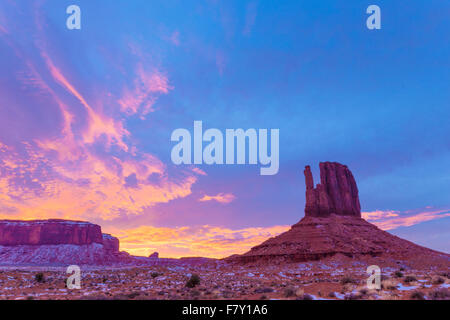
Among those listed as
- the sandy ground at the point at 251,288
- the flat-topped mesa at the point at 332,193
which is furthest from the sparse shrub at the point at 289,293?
the flat-topped mesa at the point at 332,193

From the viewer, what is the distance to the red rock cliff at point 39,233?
527ft

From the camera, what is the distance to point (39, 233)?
162 m

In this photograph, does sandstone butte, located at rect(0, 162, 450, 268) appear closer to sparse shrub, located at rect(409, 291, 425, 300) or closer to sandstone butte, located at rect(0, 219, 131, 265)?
sandstone butte, located at rect(0, 219, 131, 265)

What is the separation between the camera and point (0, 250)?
151875 millimetres

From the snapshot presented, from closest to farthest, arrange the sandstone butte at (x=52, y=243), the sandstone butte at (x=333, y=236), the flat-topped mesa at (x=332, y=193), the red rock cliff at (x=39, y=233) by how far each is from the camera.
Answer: the sandstone butte at (x=333, y=236), the flat-topped mesa at (x=332, y=193), the sandstone butte at (x=52, y=243), the red rock cliff at (x=39, y=233)

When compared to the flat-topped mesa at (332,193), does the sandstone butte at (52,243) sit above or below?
below

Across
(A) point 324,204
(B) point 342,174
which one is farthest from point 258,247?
(B) point 342,174

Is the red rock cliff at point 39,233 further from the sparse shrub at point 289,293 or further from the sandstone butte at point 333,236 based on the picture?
the sparse shrub at point 289,293

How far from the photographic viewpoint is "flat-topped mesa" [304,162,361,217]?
303 feet

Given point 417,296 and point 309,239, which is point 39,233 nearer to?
point 309,239

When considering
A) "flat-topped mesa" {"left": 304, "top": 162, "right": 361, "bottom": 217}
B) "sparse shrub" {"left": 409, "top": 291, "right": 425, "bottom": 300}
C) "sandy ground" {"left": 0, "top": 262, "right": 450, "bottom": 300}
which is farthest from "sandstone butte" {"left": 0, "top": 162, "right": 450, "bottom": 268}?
"sparse shrub" {"left": 409, "top": 291, "right": 425, "bottom": 300}

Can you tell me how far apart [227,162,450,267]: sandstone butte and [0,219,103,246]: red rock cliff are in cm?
13005
